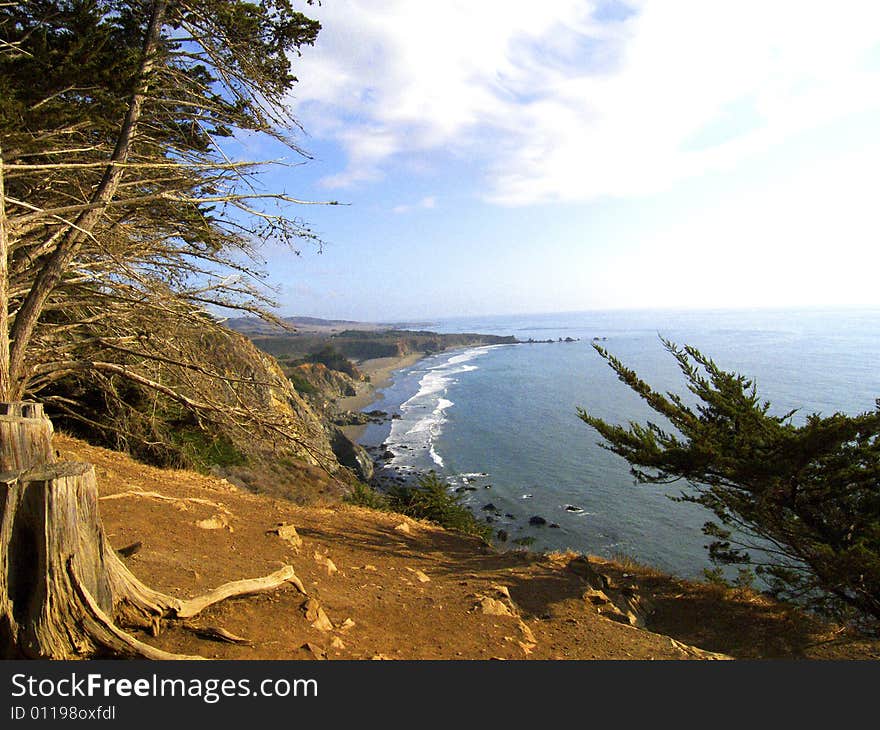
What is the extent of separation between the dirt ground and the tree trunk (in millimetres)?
435

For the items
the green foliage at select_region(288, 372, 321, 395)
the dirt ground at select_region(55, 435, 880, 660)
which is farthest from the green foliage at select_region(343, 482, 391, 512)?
the green foliage at select_region(288, 372, 321, 395)

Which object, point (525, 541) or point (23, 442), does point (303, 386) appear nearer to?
point (525, 541)

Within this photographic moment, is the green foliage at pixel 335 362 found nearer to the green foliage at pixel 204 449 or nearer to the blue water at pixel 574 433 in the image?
the blue water at pixel 574 433

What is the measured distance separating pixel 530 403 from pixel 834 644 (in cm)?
4036

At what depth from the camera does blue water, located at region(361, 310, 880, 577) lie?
837 inches

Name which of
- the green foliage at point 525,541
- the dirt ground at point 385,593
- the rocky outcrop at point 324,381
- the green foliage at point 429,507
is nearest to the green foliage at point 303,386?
the rocky outcrop at point 324,381

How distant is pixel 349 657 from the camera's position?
3893 millimetres

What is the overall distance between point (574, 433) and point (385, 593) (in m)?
32.0

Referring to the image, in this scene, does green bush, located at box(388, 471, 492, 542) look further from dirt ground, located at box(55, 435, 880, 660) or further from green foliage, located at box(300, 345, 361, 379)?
green foliage, located at box(300, 345, 361, 379)

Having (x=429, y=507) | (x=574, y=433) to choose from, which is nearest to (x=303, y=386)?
(x=574, y=433)

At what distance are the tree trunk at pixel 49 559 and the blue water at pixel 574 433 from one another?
1485 cm

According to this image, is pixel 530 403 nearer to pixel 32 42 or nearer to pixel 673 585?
pixel 673 585

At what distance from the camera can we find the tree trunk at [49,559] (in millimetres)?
2998

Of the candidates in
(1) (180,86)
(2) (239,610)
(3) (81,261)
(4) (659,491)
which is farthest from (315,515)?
(4) (659,491)
